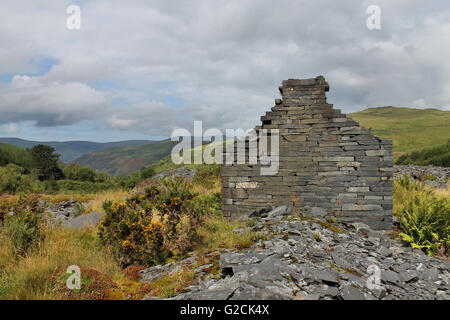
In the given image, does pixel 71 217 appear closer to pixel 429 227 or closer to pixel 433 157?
pixel 429 227

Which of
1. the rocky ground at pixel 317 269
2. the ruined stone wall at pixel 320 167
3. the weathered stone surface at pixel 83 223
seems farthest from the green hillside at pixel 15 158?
the rocky ground at pixel 317 269

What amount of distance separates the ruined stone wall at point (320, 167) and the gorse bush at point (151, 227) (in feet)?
7.33

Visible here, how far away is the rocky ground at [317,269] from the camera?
418 centimetres

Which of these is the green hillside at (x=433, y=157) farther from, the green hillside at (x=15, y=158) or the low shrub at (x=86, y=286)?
the green hillside at (x=15, y=158)

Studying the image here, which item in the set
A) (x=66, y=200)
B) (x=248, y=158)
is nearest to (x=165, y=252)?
(x=248, y=158)

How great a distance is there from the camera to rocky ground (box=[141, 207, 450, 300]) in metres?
4.18

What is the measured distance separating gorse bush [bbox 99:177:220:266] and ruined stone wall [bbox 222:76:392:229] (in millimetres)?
2234

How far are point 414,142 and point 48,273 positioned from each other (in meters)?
92.1

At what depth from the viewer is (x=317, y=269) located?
4.95 metres

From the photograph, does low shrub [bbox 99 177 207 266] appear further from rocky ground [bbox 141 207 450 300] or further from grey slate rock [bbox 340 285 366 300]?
grey slate rock [bbox 340 285 366 300]
